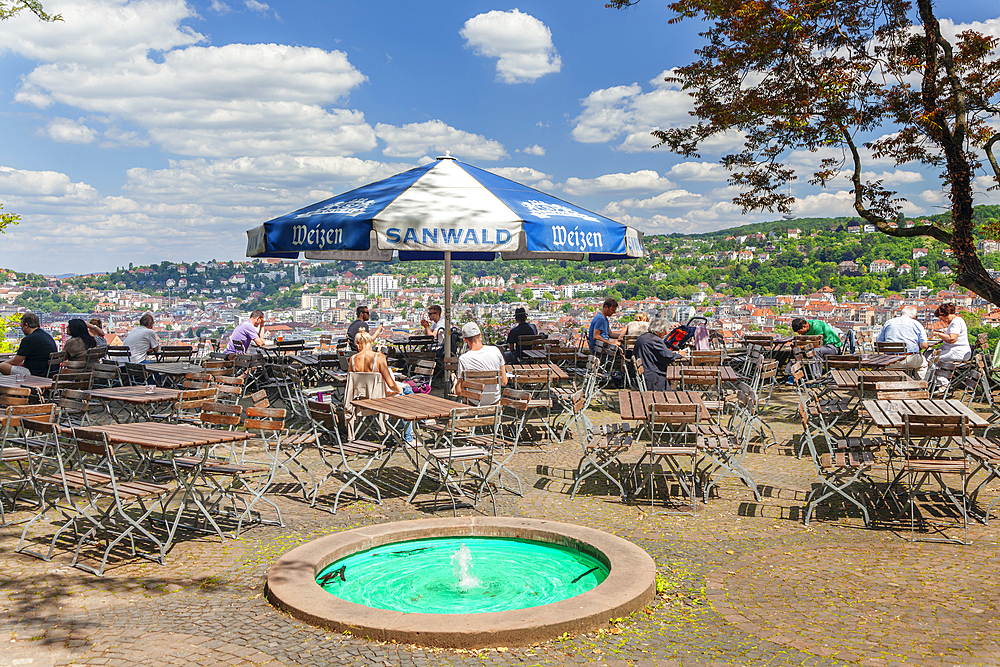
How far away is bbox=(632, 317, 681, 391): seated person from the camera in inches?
378

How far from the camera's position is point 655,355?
31.6ft

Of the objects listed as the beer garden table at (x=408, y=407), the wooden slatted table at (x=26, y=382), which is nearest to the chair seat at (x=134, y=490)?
the beer garden table at (x=408, y=407)

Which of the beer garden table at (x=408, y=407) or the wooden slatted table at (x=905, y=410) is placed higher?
the wooden slatted table at (x=905, y=410)

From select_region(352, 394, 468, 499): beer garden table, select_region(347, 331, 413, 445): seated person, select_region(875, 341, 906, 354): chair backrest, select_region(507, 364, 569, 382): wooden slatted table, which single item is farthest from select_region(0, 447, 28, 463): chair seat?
select_region(875, 341, 906, 354): chair backrest

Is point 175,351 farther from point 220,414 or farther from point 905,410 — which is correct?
point 905,410

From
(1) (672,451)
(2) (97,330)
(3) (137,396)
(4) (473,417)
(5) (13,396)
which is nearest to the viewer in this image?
(1) (672,451)

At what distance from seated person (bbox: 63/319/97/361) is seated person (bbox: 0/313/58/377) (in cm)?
26

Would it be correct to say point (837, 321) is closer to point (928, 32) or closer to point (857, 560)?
point (928, 32)

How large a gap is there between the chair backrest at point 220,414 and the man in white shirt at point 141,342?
257 inches

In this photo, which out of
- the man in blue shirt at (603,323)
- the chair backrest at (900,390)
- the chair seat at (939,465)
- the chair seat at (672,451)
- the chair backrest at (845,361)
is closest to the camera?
the chair seat at (939,465)

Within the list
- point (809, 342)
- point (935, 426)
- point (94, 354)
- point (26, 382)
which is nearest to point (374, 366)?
point (26, 382)

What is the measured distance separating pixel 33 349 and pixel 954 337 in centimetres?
1297

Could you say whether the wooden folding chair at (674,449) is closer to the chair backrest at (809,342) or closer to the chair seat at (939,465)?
the chair seat at (939,465)

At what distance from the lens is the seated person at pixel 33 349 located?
10727mm
